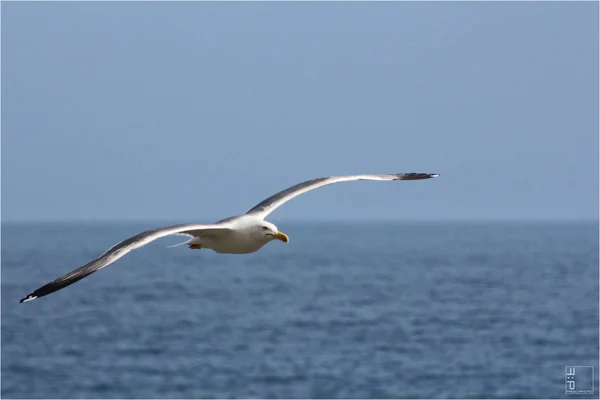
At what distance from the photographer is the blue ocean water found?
3148 cm

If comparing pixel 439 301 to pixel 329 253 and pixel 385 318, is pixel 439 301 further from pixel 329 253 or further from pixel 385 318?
pixel 329 253

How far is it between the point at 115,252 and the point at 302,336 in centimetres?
2747

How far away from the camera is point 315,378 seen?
1251 inches

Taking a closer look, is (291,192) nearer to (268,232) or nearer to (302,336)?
(268,232)

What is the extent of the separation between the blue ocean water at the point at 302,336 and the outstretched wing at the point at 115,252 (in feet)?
53.6

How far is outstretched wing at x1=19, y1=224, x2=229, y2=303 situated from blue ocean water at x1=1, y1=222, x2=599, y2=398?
643 inches

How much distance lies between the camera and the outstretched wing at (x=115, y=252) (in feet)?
37.6

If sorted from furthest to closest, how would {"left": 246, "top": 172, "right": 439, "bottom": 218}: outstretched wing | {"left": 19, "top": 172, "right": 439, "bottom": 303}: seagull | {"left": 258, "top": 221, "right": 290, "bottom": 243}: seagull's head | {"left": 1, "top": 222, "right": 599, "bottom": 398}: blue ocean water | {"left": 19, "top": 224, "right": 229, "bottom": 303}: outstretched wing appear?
{"left": 1, "top": 222, "right": 599, "bottom": 398}: blue ocean water
{"left": 246, "top": 172, "right": 439, "bottom": 218}: outstretched wing
{"left": 258, "top": 221, "right": 290, "bottom": 243}: seagull's head
{"left": 19, "top": 172, "right": 439, "bottom": 303}: seagull
{"left": 19, "top": 224, "right": 229, "bottom": 303}: outstretched wing

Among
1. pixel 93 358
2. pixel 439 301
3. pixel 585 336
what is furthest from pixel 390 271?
pixel 93 358

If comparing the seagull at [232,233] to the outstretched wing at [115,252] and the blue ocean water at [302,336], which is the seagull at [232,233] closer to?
the outstretched wing at [115,252]

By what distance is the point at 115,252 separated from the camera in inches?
479

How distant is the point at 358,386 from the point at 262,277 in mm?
39779

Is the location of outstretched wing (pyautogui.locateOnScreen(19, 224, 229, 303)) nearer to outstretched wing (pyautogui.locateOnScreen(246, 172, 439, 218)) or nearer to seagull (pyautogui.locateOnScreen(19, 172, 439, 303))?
seagull (pyautogui.locateOnScreen(19, 172, 439, 303))

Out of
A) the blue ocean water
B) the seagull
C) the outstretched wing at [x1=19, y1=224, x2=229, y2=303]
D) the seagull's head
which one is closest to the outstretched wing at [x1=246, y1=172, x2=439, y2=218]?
the seagull
